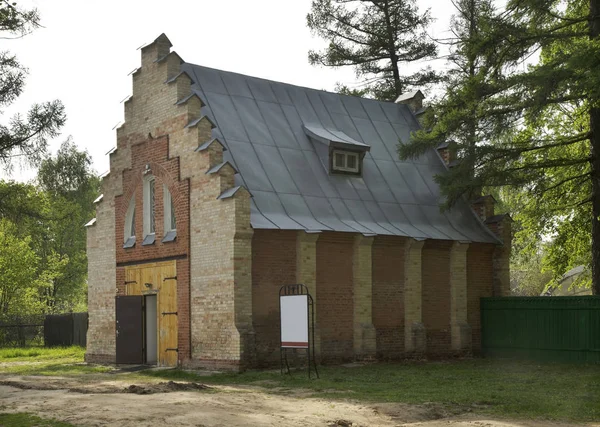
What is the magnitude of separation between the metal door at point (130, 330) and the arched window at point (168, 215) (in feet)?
6.98

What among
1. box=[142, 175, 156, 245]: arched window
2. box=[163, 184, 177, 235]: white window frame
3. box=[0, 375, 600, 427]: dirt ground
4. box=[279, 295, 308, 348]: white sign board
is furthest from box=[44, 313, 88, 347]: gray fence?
box=[0, 375, 600, 427]: dirt ground

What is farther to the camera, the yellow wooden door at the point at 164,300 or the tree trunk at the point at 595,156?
the yellow wooden door at the point at 164,300

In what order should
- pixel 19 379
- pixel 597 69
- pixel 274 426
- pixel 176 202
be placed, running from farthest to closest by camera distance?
pixel 176 202, pixel 19 379, pixel 597 69, pixel 274 426

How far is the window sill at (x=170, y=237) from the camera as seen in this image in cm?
2378

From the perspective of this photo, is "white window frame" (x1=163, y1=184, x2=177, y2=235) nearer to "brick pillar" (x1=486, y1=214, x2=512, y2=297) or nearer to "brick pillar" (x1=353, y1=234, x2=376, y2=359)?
"brick pillar" (x1=353, y1=234, x2=376, y2=359)

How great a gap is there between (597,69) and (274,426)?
11228mm

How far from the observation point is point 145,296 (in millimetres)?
25078

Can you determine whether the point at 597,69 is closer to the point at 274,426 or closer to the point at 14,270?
the point at 274,426

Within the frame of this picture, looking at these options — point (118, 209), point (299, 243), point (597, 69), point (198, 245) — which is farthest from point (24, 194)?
point (597, 69)

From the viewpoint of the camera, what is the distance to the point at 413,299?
83.4 ft

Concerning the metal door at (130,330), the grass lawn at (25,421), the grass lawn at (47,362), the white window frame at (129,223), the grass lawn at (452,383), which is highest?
the white window frame at (129,223)

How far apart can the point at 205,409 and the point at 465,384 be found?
675 cm

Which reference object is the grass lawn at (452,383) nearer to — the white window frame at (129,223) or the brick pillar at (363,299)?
the brick pillar at (363,299)

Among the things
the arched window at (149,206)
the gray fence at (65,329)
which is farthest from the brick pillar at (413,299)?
the gray fence at (65,329)
